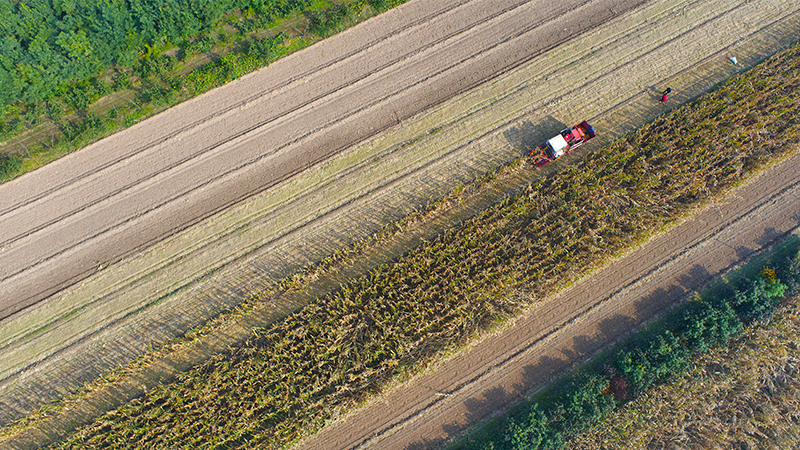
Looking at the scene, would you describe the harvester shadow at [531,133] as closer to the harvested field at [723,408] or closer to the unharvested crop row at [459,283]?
the unharvested crop row at [459,283]

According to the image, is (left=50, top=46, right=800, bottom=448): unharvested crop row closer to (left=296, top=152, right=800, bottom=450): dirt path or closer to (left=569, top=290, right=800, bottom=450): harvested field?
(left=296, top=152, right=800, bottom=450): dirt path

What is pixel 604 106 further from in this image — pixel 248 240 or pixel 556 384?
pixel 248 240

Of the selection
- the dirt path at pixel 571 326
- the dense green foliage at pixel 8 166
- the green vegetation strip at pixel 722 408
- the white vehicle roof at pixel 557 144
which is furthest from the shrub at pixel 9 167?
the green vegetation strip at pixel 722 408

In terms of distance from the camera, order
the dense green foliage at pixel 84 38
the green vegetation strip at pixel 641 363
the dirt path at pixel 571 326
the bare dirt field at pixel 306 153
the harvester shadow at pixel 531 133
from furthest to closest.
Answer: the harvester shadow at pixel 531 133 → the bare dirt field at pixel 306 153 → the dense green foliage at pixel 84 38 → the dirt path at pixel 571 326 → the green vegetation strip at pixel 641 363

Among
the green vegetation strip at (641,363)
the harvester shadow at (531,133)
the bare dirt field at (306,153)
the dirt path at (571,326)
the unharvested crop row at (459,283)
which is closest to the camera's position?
the green vegetation strip at (641,363)

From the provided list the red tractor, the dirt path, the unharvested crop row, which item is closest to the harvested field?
the dirt path

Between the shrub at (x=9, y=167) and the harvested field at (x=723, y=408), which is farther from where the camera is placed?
the shrub at (x=9, y=167)

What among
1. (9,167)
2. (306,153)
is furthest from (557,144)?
(9,167)

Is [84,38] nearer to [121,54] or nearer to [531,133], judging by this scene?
[121,54]
